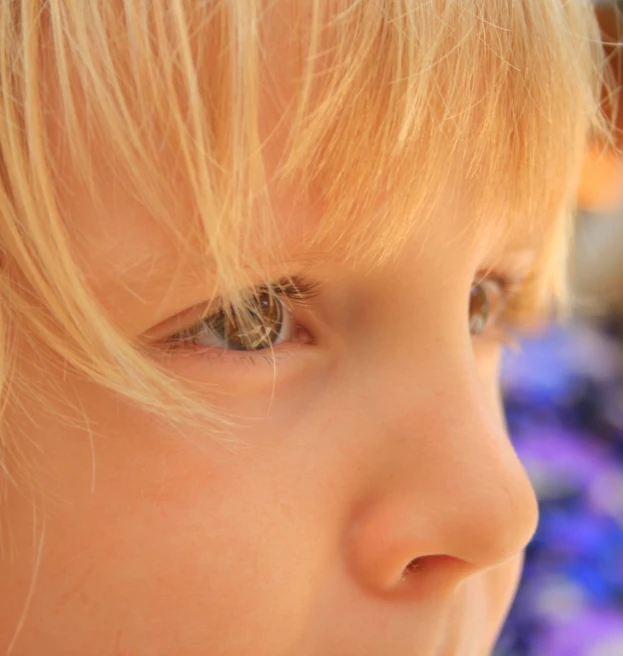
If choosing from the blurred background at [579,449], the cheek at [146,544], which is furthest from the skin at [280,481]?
the blurred background at [579,449]

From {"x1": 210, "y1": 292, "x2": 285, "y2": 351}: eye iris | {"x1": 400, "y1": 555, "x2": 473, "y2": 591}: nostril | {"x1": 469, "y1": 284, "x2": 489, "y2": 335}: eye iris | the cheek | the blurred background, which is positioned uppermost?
{"x1": 210, "y1": 292, "x2": 285, "y2": 351}: eye iris

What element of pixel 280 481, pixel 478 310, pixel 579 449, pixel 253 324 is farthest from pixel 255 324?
pixel 579 449

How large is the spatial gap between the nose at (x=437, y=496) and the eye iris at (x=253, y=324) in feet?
0.28

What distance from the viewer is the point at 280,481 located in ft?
1.57

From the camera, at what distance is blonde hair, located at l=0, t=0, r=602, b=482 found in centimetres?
42

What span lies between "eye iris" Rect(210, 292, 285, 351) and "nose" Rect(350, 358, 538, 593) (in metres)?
0.08

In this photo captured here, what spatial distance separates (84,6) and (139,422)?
0.23 metres

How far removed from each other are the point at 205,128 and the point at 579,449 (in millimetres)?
983

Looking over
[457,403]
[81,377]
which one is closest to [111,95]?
[81,377]

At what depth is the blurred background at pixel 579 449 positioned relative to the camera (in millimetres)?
1116

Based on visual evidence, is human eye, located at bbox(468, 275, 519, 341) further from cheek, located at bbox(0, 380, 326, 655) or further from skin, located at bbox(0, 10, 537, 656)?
cheek, located at bbox(0, 380, 326, 655)

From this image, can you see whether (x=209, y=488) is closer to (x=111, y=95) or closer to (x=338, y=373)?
(x=338, y=373)

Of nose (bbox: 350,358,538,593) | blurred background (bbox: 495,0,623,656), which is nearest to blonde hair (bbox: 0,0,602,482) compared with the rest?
nose (bbox: 350,358,538,593)

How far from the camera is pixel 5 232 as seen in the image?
Result: 0.42m
